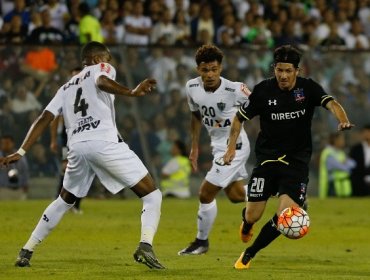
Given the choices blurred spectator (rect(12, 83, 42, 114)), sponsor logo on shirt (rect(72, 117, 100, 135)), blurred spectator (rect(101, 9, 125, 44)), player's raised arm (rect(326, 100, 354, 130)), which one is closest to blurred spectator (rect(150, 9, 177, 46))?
blurred spectator (rect(101, 9, 125, 44))

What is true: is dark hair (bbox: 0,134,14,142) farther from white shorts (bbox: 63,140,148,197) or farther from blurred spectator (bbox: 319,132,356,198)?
white shorts (bbox: 63,140,148,197)

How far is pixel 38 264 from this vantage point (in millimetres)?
12812

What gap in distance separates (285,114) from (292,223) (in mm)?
1228

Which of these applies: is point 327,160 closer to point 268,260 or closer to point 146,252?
point 268,260

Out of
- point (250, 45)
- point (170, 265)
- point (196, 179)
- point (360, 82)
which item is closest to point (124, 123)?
point (196, 179)

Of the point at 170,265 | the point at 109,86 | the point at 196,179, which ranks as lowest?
the point at 196,179

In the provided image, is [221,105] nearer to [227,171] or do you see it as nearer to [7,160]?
[227,171]

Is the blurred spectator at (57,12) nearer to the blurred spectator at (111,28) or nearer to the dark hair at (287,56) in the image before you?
the blurred spectator at (111,28)

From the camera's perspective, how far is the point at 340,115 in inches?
463

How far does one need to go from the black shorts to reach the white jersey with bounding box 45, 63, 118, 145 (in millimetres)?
1582

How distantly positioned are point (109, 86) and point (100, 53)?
0.72 metres

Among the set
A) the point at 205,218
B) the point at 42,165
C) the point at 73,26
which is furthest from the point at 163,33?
the point at 205,218

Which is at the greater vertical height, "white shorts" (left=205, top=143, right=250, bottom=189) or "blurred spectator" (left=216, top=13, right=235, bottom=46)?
"blurred spectator" (left=216, top=13, right=235, bottom=46)

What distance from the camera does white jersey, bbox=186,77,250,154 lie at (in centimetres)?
1492
